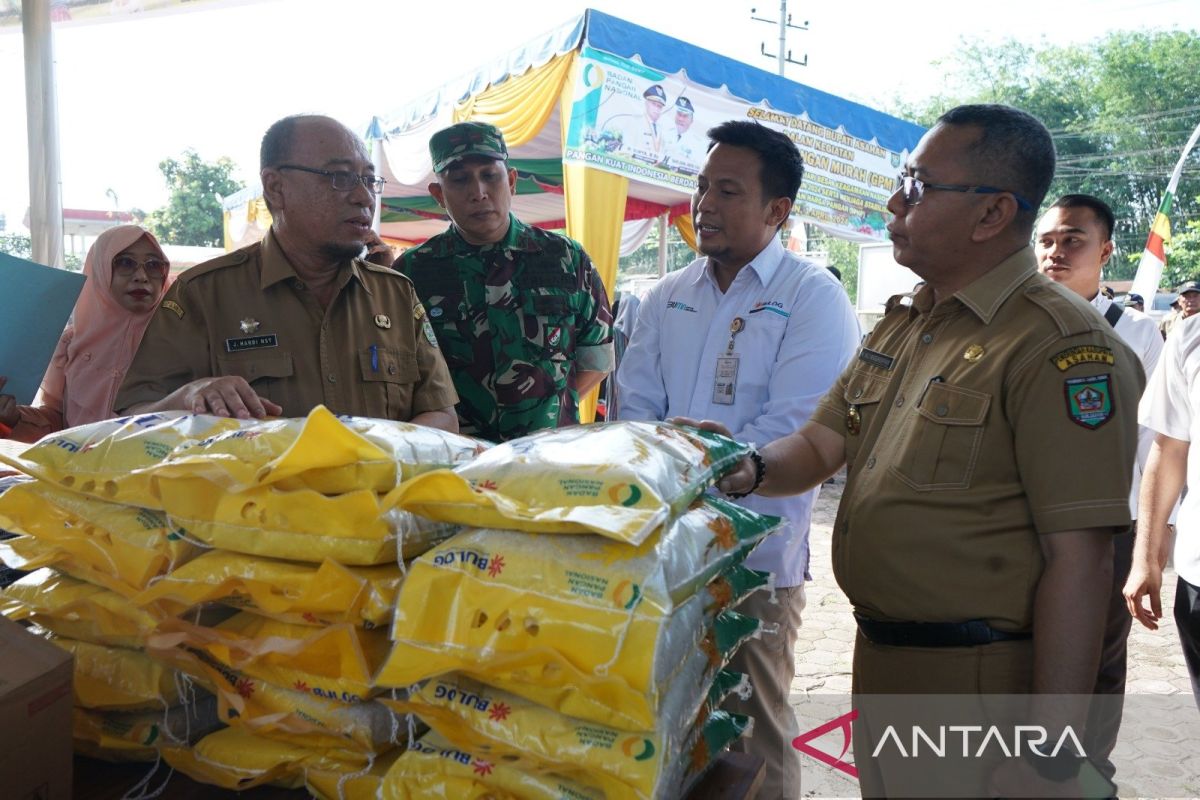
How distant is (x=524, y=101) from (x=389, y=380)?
5.16m

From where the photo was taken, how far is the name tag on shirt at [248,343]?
2.00 m

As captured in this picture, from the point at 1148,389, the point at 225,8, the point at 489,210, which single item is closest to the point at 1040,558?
the point at 1148,389

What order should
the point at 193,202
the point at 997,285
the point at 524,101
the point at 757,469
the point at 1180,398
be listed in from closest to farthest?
the point at 997,285 → the point at 757,469 → the point at 1180,398 → the point at 524,101 → the point at 193,202

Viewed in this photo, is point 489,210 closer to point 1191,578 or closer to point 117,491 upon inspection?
point 117,491

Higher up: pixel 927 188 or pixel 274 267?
pixel 927 188

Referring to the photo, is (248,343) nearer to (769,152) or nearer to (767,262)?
(767,262)

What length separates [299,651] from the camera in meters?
1.12

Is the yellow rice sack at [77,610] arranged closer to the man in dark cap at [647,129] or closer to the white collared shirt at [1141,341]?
the white collared shirt at [1141,341]

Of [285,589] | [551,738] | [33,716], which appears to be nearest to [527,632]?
[551,738]

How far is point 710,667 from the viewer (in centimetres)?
124

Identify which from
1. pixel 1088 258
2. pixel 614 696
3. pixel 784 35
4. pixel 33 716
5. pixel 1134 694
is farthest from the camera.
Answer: pixel 784 35

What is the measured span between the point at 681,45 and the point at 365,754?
21.1ft

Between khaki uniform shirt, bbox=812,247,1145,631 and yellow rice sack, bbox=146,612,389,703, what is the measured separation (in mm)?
946

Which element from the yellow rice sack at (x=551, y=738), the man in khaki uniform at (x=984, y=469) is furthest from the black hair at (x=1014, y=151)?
the yellow rice sack at (x=551, y=738)
